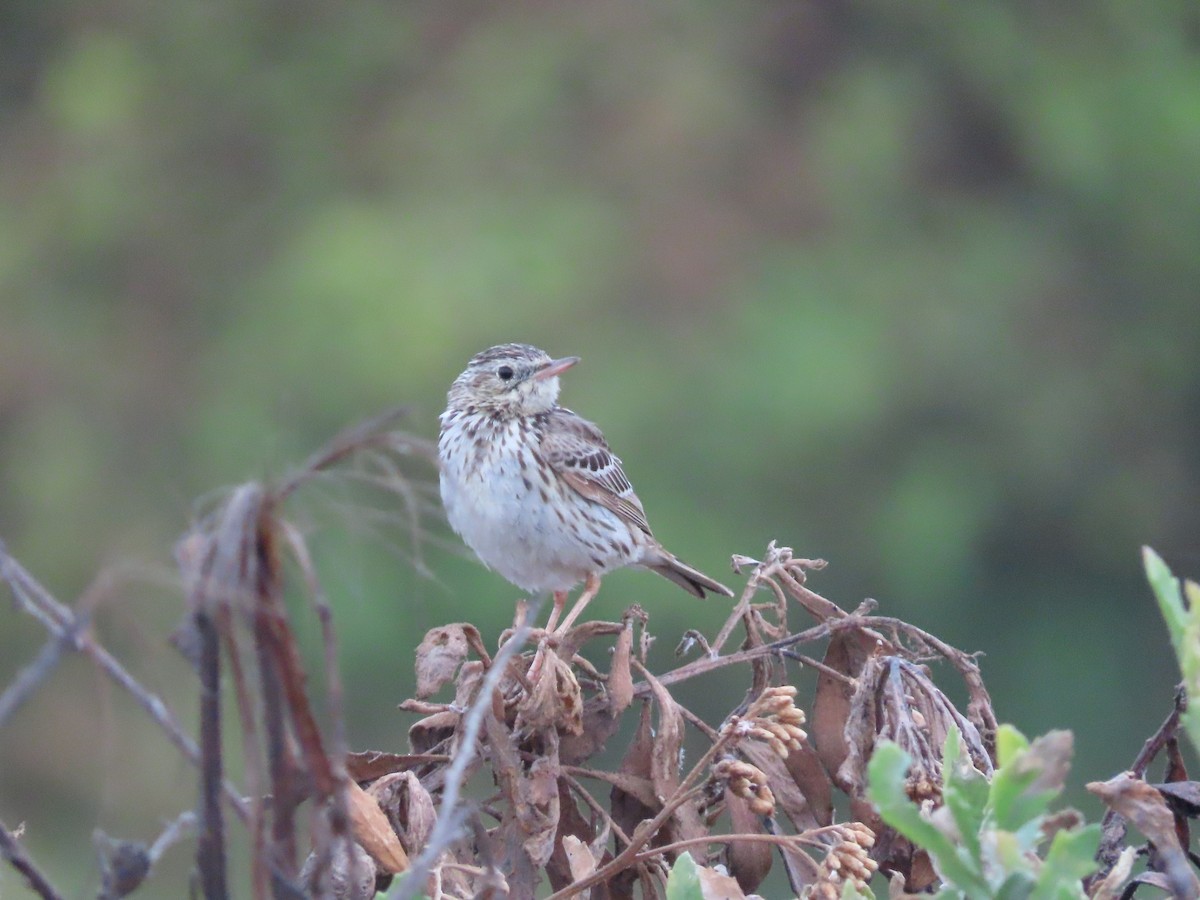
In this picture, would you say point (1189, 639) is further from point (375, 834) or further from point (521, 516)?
point (521, 516)

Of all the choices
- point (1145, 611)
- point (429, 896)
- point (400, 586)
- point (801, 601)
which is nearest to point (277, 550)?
point (429, 896)

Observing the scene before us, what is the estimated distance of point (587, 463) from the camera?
390 cm

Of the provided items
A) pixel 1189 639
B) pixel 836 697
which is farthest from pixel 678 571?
pixel 1189 639

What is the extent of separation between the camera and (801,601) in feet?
6.11

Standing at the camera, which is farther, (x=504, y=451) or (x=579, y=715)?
(x=504, y=451)

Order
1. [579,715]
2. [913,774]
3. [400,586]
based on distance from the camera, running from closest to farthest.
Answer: [913,774] < [579,715] < [400,586]

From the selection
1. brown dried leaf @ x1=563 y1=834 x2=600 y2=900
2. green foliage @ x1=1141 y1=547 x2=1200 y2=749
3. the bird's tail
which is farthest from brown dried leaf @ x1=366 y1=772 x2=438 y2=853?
the bird's tail

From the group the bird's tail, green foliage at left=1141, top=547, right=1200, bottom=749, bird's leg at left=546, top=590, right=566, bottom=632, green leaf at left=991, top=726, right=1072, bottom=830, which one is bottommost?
the bird's tail

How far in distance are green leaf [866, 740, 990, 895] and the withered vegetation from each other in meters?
0.19

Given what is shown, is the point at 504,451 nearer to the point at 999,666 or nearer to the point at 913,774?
the point at 913,774

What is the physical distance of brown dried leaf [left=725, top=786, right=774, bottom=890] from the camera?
5.64 feet

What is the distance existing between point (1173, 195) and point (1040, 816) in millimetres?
11023

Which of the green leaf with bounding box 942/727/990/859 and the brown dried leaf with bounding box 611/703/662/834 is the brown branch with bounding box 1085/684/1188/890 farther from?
the brown dried leaf with bounding box 611/703/662/834

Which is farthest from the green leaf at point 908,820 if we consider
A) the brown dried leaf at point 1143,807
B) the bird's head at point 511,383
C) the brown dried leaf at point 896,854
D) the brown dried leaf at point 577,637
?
the bird's head at point 511,383
